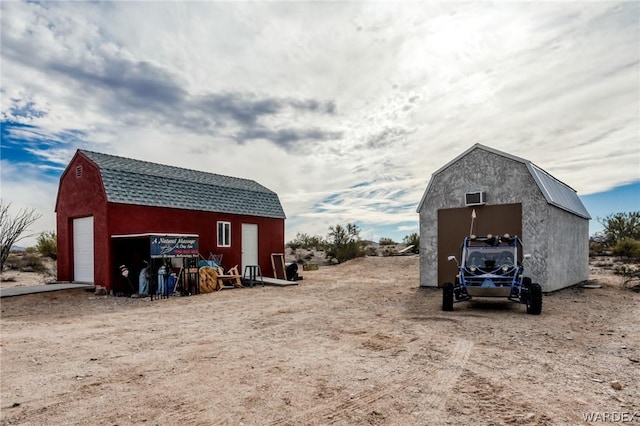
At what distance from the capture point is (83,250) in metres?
16.9

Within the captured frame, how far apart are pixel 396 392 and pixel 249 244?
17136 millimetres

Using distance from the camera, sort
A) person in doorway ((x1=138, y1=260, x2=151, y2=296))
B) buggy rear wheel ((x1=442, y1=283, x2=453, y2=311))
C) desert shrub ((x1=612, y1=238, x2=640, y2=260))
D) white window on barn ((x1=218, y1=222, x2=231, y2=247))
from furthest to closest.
→ desert shrub ((x1=612, y1=238, x2=640, y2=260))
white window on barn ((x1=218, y1=222, x2=231, y2=247))
person in doorway ((x1=138, y1=260, x2=151, y2=296))
buggy rear wheel ((x1=442, y1=283, x2=453, y2=311))

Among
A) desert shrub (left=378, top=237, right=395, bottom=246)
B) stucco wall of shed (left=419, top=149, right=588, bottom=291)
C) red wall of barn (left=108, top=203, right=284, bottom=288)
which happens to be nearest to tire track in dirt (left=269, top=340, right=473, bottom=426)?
stucco wall of shed (left=419, top=149, right=588, bottom=291)

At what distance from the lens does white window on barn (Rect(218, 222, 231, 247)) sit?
65.0 ft

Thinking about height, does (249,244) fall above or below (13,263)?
above

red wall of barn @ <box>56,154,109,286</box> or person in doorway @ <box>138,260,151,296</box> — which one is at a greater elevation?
red wall of barn @ <box>56,154,109,286</box>

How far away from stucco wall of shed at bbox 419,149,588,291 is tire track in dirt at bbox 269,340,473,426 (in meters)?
8.93

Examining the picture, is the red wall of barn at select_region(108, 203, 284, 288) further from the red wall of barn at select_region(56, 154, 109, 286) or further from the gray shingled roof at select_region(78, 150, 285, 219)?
the red wall of barn at select_region(56, 154, 109, 286)

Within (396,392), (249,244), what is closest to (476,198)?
(396,392)

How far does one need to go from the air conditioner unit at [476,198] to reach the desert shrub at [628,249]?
11478 mm

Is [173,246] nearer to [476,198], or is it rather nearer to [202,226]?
[202,226]

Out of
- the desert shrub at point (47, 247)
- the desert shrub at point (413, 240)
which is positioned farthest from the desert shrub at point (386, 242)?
the desert shrub at point (47, 247)

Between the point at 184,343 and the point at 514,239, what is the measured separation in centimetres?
880

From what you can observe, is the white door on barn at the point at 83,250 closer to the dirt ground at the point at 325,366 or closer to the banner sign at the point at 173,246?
the banner sign at the point at 173,246
